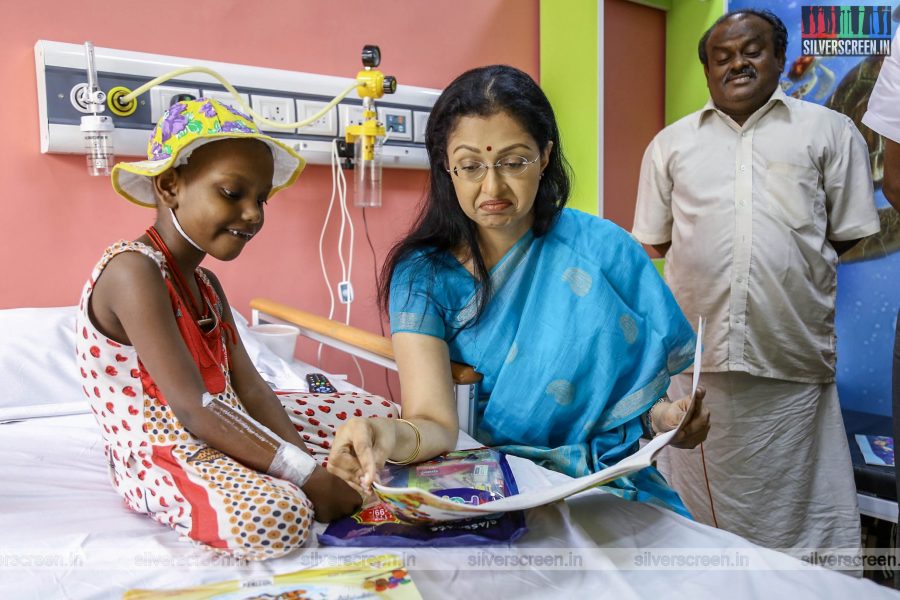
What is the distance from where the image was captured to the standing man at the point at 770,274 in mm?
2254

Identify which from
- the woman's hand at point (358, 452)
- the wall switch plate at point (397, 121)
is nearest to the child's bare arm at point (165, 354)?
the woman's hand at point (358, 452)

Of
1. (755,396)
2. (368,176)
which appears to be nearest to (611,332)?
(755,396)

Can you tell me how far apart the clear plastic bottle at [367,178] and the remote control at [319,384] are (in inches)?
32.3

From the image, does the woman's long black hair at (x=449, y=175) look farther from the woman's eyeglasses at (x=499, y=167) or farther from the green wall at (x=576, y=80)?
the green wall at (x=576, y=80)

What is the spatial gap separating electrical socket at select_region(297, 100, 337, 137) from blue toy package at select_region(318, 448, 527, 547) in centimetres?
157

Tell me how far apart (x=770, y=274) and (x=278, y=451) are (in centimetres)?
177

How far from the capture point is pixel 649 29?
128 inches

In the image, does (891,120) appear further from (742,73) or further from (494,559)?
(494,559)

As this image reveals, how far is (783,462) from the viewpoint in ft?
7.61

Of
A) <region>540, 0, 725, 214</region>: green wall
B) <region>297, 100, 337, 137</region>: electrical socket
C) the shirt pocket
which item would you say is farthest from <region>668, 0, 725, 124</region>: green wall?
<region>297, 100, 337, 137</region>: electrical socket

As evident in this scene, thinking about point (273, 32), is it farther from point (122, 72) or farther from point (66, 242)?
point (66, 242)

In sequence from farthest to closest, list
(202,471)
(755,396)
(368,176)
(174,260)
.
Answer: (368,176), (755,396), (174,260), (202,471)

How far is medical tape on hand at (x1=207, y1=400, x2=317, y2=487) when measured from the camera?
1.10 meters

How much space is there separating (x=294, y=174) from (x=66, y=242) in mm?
1113
